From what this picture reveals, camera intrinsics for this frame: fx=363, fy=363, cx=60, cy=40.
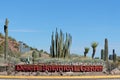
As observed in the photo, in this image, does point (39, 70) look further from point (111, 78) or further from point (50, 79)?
point (111, 78)

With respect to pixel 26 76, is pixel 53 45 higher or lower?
higher

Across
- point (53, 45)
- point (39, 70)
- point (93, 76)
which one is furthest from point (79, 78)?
point (53, 45)

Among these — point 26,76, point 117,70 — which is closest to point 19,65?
point 26,76

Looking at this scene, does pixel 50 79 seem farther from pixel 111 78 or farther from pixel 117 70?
pixel 117 70

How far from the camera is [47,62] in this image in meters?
36.8

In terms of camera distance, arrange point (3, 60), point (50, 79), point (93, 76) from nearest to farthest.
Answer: point (50, 79) → point (93, 76) → point (3, 60)

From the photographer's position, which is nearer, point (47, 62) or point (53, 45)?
point (47, 62)

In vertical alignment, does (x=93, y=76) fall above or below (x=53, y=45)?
below

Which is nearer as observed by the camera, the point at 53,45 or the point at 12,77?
the point at 12,77

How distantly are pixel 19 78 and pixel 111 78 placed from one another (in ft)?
28.5

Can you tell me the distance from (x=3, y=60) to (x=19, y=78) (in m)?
5.13

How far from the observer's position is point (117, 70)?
38.4 meters

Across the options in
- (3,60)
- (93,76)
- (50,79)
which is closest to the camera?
(50,79)

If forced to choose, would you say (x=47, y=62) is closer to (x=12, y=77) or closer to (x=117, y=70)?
(x=12, y=77)
